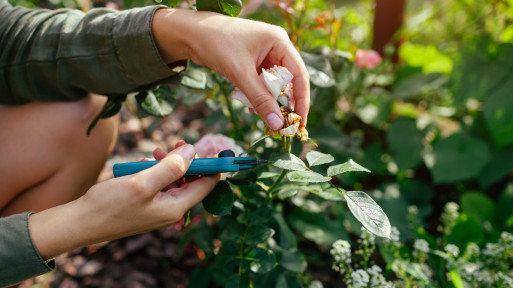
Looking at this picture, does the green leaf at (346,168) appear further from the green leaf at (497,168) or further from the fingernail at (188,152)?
the green leaf at (497,168)

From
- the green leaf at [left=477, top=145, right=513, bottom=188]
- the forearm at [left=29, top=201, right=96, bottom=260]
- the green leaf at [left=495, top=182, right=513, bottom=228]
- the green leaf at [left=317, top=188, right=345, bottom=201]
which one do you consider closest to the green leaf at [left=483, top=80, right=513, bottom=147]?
the green leaf at [left=477, top=145, right=513, bottom=188]

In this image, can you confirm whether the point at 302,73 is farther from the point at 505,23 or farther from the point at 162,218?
the point at 505,23

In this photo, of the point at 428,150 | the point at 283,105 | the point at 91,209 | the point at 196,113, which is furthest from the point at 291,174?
the point at 196,113

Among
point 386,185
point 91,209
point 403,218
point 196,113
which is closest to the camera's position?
point 91,209

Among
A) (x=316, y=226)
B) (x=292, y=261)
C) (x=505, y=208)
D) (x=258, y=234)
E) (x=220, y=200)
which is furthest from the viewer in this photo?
(x=505, y=208)

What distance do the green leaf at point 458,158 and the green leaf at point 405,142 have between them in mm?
64

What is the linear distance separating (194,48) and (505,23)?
144 cm

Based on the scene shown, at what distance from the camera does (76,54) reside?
847 mm

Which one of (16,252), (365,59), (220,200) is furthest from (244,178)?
(365,59)

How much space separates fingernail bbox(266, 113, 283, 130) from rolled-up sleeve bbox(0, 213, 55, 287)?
467 mm

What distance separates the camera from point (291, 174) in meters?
0.66

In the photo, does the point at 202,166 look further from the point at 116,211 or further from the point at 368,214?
the point at 368,214

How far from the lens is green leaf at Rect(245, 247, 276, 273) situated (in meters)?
0.80

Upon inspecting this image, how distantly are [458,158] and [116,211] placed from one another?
123 cm
